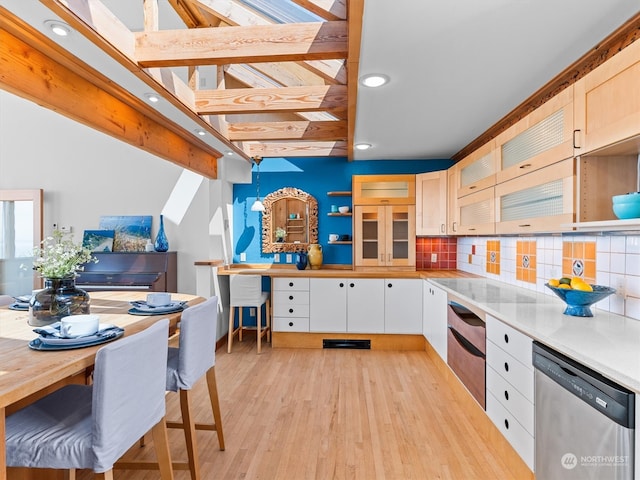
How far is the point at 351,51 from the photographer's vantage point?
1.80m

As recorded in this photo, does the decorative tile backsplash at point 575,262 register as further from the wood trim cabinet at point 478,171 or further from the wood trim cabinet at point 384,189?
the wood trim cabinet at point 384,189

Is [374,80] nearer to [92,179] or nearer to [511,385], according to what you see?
[511,385]

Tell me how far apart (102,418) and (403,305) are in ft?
10.8

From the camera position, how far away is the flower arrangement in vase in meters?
1.78

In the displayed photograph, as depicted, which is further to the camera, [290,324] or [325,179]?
[325,179]

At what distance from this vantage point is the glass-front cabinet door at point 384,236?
14.4 ft

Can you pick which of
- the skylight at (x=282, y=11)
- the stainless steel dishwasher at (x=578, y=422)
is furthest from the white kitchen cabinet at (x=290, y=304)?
the stainless steel dishwasher at (x=578, y=422)

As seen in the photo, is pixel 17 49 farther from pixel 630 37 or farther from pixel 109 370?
pixel 630 37

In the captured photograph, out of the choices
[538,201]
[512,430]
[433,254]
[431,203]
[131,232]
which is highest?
[431,203]

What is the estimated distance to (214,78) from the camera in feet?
10.9

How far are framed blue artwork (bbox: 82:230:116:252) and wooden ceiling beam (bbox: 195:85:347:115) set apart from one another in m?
2.95

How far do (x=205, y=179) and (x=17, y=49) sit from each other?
Answer: 274 cm

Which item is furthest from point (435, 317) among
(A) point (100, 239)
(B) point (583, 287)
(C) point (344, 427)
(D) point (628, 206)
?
(A) point (100, 239)

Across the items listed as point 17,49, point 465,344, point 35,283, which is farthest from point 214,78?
point 35,283
